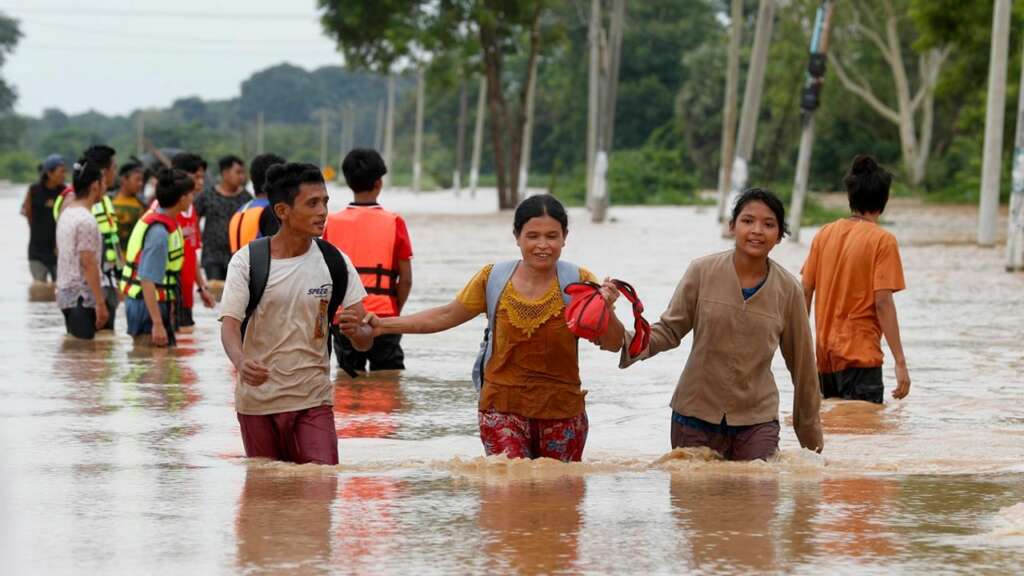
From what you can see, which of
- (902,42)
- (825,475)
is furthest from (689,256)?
(902,42)

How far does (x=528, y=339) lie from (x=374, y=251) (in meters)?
3.86

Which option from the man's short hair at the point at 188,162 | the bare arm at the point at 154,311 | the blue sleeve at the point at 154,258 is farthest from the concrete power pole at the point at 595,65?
the blue sleeve at the point at 154,258

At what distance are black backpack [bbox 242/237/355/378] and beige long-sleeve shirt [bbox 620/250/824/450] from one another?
1196 millimetres

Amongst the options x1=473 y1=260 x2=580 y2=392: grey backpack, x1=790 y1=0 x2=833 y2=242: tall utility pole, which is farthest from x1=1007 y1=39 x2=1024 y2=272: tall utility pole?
x1=473 y1=260 x2=580 y2=392: grey backpack

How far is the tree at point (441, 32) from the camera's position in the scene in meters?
50.0

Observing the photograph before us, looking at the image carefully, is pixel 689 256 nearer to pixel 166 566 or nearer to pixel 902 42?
pixel 166 566

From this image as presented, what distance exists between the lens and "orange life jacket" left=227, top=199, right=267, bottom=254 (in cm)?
1203

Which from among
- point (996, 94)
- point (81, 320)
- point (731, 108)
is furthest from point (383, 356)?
point (731, 108)

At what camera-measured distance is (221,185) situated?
18.5 meters

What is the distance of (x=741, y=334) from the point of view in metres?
7.38

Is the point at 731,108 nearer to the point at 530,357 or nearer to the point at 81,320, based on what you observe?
the point at 81,320

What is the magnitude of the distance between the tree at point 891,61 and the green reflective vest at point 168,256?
174 feet

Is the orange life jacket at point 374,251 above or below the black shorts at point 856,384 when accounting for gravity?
above

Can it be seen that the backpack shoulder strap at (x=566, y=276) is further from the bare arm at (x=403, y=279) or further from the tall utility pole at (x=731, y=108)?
the tall utility pole at (x=731, y=108)
